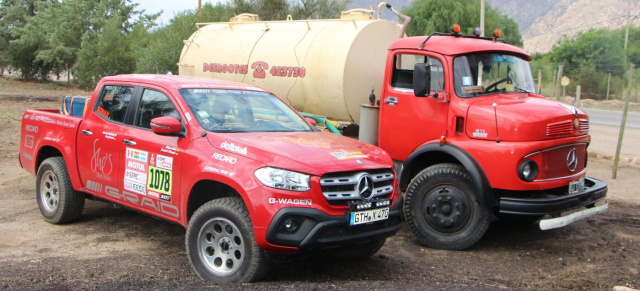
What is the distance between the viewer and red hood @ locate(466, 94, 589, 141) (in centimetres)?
644

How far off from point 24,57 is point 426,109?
34612 mm

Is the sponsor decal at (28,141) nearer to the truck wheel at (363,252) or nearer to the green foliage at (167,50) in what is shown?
the truck wheel at (363,252)

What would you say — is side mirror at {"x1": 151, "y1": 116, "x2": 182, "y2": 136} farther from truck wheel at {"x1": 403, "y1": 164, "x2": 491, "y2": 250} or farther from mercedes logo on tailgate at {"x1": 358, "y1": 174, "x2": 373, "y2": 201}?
truck wheel at {"x1": 403, "y1": 164, "x2": 491, "y2": 250}

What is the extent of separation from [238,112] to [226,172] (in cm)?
114

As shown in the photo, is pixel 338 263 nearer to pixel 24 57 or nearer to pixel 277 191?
pixel 277 191

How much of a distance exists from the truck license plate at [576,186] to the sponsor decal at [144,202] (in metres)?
4.39

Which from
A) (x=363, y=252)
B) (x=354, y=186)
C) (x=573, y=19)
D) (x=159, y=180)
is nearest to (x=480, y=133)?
(x=363, y=252)

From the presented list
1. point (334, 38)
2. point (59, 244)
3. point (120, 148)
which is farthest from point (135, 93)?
point (334, 38)

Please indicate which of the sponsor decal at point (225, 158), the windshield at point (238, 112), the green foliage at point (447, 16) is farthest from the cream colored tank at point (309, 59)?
the green foliage at point (447, 16)

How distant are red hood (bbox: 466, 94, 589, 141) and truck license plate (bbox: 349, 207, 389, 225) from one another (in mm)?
1985

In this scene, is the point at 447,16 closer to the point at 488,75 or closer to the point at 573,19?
the point at 488,75

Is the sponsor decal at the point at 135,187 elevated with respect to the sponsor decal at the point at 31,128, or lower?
lower

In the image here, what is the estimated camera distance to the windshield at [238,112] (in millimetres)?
5859

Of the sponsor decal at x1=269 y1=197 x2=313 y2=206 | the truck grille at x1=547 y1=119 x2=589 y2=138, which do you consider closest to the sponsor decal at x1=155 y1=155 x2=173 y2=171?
the sponsor decal at x1=269 y1=197 x2=313 y2=206
